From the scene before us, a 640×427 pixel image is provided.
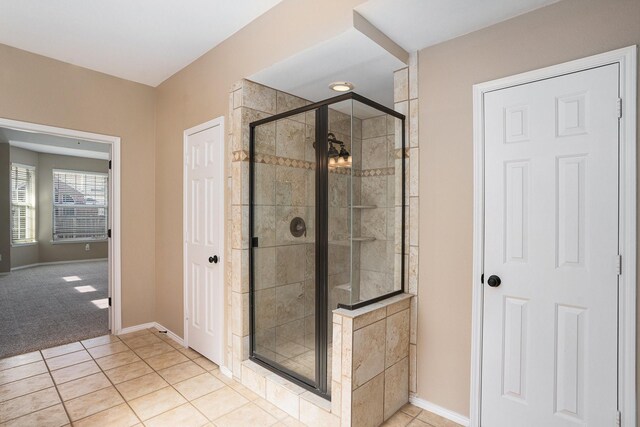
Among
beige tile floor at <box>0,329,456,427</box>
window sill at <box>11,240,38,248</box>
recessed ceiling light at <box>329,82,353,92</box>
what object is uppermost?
recessed ceiling light at <box>329,82,353,92</box>

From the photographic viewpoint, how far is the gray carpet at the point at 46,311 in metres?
3.43

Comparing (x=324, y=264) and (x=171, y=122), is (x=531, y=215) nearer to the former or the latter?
(x=324, y=264)

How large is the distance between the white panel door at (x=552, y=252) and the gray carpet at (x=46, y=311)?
3.94 meters

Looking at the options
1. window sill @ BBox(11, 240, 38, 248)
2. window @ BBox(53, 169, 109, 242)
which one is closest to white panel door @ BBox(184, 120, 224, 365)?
window sill @ BBox(11, 240, 38, 248)

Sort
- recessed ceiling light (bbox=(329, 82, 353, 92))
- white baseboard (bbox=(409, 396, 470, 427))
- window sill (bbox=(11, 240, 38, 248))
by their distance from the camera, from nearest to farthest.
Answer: white baseboard (bbox=(409, 396, 470, 427)), recessed ceiling light (bbox=(329, 82, 353, 92)), window sill (bbox=(11, 240, 38, 248))

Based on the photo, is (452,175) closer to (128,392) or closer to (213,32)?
(213,32)

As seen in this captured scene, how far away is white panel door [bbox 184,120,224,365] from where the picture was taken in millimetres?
2889

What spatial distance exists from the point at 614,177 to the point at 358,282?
1449mm

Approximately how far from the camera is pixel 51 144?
6.87 m

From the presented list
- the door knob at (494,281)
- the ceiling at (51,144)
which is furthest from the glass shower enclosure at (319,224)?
the ceiling at (51,144)

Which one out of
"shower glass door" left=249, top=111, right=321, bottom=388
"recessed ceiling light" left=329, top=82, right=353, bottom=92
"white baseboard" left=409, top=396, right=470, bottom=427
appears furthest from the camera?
"recessed ceiling light" left=329, top=82, right=353, bottom=92

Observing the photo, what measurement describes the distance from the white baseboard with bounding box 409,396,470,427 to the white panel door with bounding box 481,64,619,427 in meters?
0.14

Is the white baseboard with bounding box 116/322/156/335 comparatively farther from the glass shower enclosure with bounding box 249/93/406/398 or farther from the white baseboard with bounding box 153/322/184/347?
the glass shower enclosure with bounding box 249/93/406/398

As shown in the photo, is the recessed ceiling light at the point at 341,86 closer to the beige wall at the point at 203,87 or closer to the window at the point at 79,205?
the beige wall at the point at 203,87
